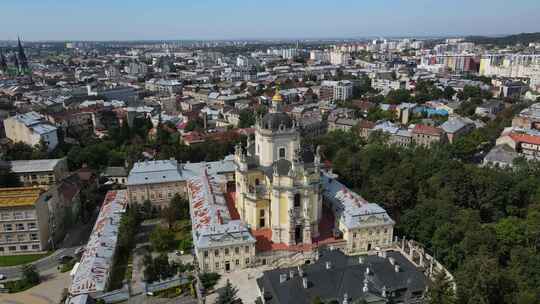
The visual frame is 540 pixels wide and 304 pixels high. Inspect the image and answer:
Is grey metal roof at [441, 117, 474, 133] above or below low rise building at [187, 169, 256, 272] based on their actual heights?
above

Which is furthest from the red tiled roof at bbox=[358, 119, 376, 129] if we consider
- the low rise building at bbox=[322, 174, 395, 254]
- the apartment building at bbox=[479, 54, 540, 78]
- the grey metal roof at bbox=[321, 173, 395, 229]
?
the apartment building at bbox=[479, 54, 540, 78]

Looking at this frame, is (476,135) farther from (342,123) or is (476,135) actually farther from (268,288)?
(268,288)

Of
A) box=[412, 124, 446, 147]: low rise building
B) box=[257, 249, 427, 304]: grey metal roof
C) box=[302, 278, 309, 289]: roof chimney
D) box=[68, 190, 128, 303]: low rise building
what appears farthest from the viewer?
box=[412, 124, 446, 147]: low rise building

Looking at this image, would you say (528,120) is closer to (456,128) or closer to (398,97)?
(456,128)

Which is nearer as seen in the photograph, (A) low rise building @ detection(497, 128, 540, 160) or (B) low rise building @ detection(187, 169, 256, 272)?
(B) low rise building @ detection(187, 169, 256, 272)

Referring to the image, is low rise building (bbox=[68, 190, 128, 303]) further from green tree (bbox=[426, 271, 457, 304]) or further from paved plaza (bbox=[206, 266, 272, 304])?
green tree (bbox=[426, 271, 457, 304])

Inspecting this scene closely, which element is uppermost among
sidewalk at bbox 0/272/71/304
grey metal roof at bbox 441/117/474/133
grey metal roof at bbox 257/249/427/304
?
grey metal roof at bbox 441/117/474/133
